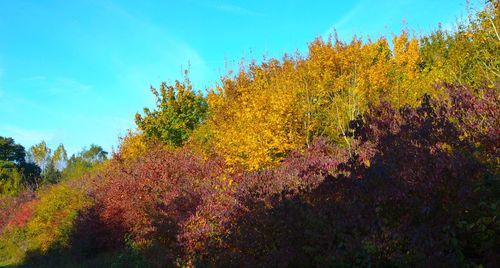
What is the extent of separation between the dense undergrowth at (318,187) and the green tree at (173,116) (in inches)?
107

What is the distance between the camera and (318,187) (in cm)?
629

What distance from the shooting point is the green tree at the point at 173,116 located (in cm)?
2877

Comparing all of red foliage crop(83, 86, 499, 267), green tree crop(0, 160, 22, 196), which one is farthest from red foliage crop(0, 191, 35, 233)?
red foliage crop(83, 86, 499, 267)

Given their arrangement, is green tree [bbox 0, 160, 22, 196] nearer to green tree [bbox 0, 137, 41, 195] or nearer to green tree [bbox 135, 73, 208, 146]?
green tree [bbox 0, 137, 41, 195]

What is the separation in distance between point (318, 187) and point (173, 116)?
2363 cm

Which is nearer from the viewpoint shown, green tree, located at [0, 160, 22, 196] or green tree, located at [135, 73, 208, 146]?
green tree, located at [135, 73, 208, 146]

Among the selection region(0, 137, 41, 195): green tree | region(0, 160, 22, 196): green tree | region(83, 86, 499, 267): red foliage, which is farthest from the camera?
region(0, 137, 41, 195): green tree

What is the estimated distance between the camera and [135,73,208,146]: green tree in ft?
94.4

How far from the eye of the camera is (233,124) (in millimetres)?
17844

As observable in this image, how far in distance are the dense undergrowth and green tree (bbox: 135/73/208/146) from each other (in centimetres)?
271

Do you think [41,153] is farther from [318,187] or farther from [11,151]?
[318,187]

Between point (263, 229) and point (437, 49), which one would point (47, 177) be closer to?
point (437, 49)

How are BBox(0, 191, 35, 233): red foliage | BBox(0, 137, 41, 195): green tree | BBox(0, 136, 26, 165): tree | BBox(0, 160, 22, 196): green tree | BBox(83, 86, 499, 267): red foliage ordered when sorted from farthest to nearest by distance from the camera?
BBox(0, 136, 26, 165): tree < BBox(0, 137, 41, 195): green tree < BBox(0, 160, 22, 196): green tree < BBox(0, 191, 35, 233): red foliage < BBox(83, 86, 499, 267): red foliage

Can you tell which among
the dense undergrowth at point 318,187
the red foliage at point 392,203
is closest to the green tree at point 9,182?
the dense undergrowth at point 318,187
